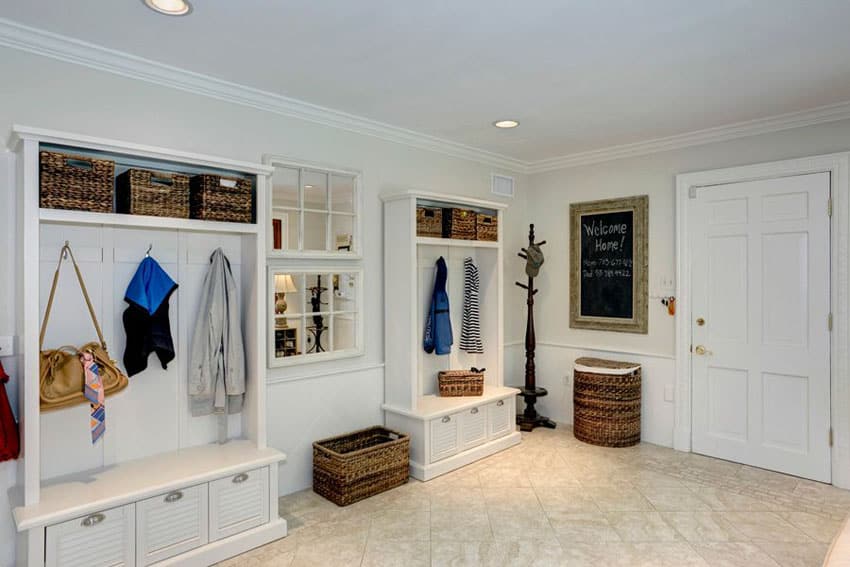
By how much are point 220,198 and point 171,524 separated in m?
1.58

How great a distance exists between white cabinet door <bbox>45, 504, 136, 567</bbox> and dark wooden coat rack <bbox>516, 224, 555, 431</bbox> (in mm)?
3230

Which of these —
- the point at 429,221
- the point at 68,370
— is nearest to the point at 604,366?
the point at 429,221

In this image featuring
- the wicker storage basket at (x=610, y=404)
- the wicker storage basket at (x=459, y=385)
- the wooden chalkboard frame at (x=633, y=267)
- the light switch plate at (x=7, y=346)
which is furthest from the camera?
the wooden chalkboard frame at (x=633, y=267)

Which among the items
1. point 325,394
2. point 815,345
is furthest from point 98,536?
point 815,345

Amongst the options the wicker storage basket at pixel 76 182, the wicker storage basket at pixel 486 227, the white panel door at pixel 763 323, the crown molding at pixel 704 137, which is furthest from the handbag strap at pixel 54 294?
the white panel door at pixel 763 323

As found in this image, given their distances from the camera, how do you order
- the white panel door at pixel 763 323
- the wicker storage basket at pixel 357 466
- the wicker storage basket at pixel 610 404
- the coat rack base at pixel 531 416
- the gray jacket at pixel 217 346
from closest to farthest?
the gray jacket at pixel 217 346
the wicker storage basket at pixel 357 466
the white panel door at pixel 763 323
the wicker storage basket at pixel 610 404
the coat rack base at pixel 531 416

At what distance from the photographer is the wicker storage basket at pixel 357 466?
10.6 feet

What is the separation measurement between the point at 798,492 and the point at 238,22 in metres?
4.21

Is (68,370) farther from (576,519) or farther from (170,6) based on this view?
(576,519)

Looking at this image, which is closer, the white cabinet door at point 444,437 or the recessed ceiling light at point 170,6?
the recessed ceiling light at point 170,6

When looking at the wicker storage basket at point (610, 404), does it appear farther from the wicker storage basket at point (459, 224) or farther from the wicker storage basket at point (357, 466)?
the wicker storage basket at point (357, 466)

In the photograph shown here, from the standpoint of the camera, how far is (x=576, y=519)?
10.0ft

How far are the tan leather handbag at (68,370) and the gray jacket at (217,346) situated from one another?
38 cm

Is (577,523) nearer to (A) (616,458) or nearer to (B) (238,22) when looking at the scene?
(A) (616,458)
